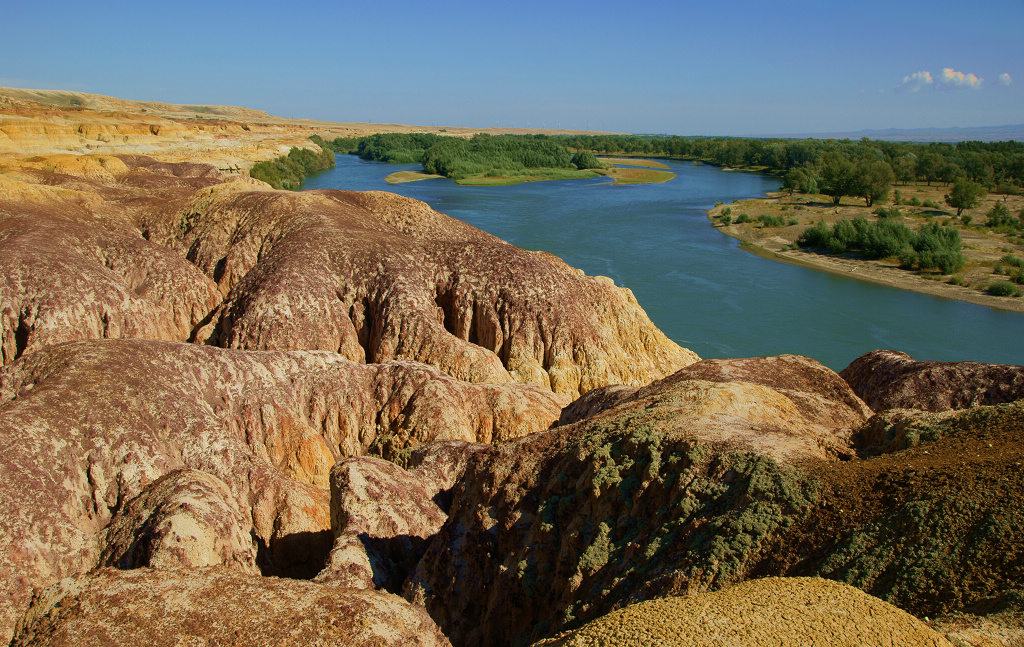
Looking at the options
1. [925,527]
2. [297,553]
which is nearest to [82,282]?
[297,553]

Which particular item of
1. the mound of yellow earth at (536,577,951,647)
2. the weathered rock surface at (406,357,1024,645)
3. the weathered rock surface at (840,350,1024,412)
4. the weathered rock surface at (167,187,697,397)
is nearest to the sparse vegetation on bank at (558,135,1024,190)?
the weathered rock surface at (167,187,697,397)

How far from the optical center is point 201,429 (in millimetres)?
10781

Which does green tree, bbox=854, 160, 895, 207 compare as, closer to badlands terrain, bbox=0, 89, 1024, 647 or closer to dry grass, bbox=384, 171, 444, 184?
dry grass, bbox=384, 171, 444, 184

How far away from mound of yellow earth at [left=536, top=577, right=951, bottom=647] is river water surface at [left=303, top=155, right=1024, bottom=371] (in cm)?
3022

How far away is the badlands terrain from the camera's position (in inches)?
208

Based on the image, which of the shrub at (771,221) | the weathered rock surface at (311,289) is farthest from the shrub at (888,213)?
the weathered rock surface at (311,289)

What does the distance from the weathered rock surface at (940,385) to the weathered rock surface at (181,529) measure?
11.0 m

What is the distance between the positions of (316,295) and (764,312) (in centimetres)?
3142

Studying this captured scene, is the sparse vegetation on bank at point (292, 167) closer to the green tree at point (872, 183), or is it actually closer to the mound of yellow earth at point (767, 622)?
the mound of yellow earth at point (767, 622)

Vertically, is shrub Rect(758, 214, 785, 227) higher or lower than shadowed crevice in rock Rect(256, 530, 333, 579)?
higher

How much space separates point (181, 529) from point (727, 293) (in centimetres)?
4163

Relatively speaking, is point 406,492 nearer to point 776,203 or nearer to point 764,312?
point 764,312

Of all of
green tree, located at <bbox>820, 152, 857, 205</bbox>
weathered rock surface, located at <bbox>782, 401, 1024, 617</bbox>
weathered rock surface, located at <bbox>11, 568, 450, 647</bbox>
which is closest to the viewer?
weathered rock surface, located at <bbox>782, 401, 1024, 617</bbox>

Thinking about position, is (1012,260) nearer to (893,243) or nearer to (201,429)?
(893,243)
